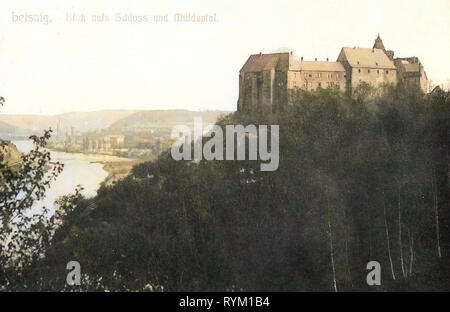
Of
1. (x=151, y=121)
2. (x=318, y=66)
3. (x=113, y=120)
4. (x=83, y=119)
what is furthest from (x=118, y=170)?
(x=318, y=66)

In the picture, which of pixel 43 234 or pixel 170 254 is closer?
pixel 43 234

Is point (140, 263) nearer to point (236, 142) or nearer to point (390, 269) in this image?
point (236, 142)

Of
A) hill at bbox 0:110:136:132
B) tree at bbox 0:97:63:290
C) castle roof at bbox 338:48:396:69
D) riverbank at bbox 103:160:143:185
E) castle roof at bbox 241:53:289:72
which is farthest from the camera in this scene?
castle roof at bbox 338:48:396:69

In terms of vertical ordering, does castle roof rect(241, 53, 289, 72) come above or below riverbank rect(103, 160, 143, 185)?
above

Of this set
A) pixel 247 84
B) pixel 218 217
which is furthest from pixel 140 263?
pixel 247 84

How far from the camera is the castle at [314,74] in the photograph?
1171 centimetres

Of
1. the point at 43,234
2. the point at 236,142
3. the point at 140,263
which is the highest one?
the point at 236,142

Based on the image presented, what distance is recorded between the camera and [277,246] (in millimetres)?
8477

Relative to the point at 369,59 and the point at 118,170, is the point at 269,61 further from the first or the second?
the point at 118,170

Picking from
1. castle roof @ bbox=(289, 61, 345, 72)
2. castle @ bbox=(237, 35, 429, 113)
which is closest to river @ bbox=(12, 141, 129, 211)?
castle @ bbox=(237, 35, 429, 113)

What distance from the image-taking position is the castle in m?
11.7

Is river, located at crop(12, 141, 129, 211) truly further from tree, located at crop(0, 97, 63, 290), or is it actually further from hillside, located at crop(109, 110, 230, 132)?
tree, located at crop(0, 97, 63, 290)
